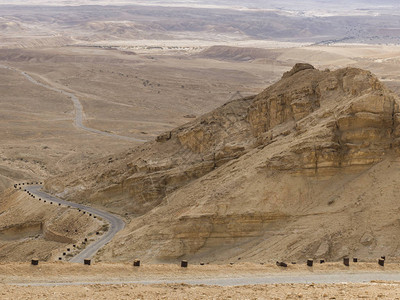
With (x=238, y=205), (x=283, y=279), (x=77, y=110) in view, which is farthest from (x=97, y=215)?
(x=77, y=110)

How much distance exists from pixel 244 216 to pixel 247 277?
7877 millimetres

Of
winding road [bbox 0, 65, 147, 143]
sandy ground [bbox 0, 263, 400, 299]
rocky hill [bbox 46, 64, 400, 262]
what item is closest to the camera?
sandy ground [bbox 0, 263, 400, 299]

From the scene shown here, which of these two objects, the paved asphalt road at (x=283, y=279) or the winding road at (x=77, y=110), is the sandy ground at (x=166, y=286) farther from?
the winding road at (x=77, y=110)

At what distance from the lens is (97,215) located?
136 feet

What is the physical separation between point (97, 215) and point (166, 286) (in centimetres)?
2082

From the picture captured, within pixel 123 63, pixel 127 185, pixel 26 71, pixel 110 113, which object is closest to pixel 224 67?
pixel 123 63

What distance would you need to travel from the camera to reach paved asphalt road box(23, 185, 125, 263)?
1340 inches

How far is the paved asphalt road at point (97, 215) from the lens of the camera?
34.0 m

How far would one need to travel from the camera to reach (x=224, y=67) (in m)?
166

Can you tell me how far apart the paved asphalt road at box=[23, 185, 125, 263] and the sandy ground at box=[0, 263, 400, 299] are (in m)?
10.3

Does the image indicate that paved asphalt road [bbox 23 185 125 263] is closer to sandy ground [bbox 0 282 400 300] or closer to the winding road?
sandy ground [bbox 0 282 400 300]

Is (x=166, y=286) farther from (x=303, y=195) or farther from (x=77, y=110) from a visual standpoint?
(x=77, y=110)

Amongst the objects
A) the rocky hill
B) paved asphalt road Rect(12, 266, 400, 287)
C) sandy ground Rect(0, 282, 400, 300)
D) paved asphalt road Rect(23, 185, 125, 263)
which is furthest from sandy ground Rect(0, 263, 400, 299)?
paved asphalt road Rect(23, 185, 125, 263)

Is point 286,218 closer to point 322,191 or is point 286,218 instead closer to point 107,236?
point 322,191
